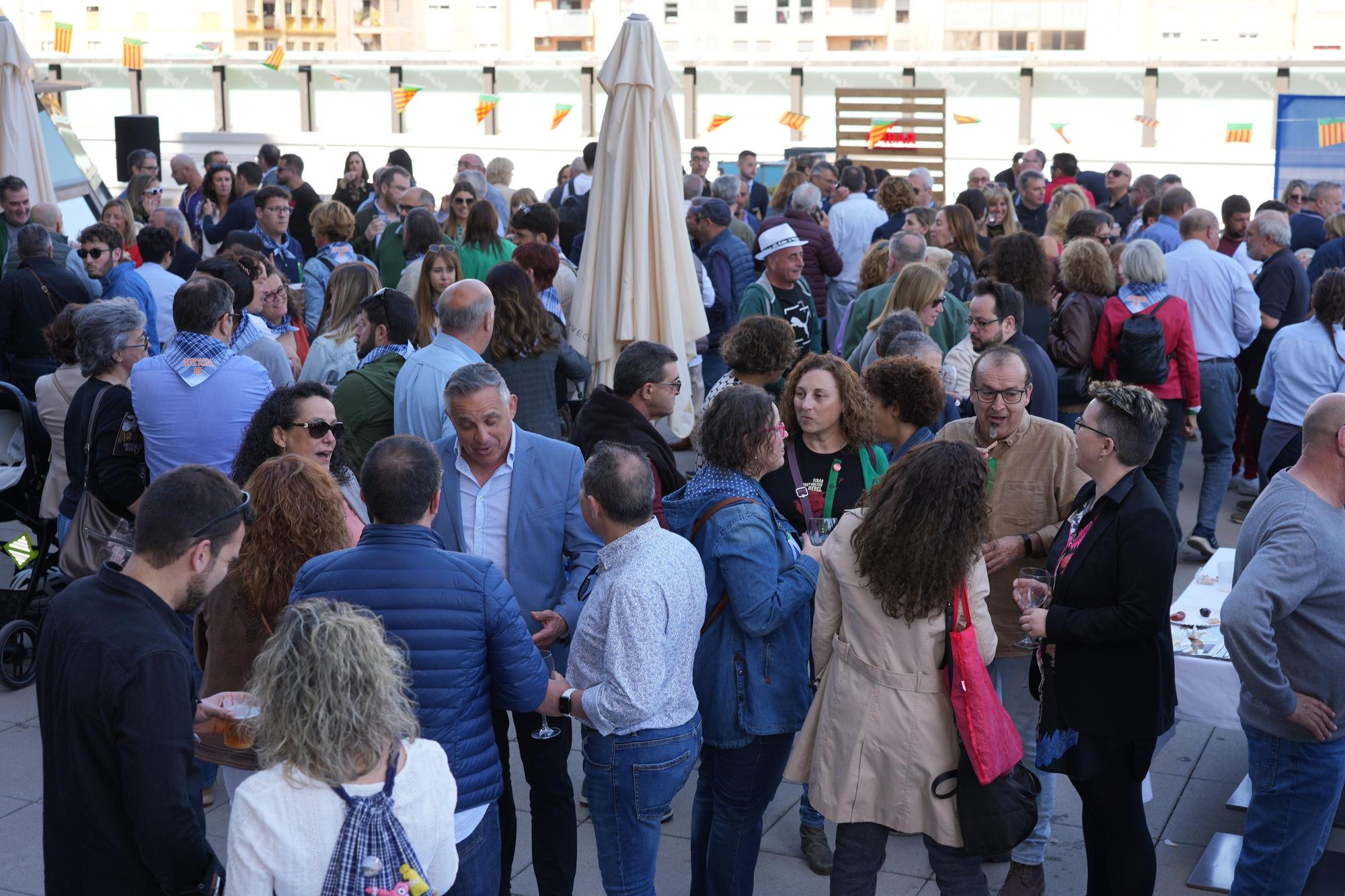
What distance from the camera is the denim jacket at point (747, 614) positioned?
355 centimetres

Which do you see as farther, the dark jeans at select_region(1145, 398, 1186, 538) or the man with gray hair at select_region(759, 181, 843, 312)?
the man with gray hair at select_region(759, 181, 843, 312)

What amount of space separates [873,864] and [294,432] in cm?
218

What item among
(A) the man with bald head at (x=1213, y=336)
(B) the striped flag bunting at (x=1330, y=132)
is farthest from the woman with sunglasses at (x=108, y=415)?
(B) the striped flag bunting at (x=1330, y=132)

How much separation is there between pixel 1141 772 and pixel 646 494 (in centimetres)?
→ 169

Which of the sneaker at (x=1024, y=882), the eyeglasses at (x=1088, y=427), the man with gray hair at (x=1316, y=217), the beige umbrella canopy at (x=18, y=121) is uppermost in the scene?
the beige umbrella canopy at (x=18, y=121)

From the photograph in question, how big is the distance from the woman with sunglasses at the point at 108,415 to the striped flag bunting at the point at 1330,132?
38.8ft

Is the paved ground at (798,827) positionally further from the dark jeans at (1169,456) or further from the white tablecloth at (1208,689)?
the dark jeans at (1169,456)

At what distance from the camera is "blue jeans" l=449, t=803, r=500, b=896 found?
3.21 m

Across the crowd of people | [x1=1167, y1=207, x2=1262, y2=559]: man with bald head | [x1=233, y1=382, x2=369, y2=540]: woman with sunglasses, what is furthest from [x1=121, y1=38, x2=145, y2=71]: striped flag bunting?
[x1=233, y1=382, x2=369, y2=540]: woman with sunglasses

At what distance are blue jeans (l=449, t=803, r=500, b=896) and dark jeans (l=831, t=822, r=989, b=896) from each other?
0.96m

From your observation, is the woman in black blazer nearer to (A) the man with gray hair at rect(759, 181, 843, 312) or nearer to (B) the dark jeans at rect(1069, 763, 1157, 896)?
(B) the dark jeans at rect(1069, 763, 1157, 896)

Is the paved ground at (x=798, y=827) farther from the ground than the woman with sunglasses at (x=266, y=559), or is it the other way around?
the woman with sunglasses at (x=266, y=559)

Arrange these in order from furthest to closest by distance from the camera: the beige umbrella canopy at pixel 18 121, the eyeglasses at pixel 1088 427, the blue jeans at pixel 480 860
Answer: the beige umbrella canopy at pixel 18 121
the eyeglasses at pixel 1088 427
the blue jeans at pixel 480 860

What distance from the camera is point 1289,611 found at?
3.49m
